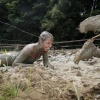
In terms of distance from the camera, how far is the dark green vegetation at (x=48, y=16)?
53.9ft

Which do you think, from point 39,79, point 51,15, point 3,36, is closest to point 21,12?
point 3,36

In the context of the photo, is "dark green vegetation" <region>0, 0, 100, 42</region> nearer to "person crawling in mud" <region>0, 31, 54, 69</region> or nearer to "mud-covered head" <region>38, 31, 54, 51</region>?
"person crawling in mud" <region>0, 31, 54, 69</region>

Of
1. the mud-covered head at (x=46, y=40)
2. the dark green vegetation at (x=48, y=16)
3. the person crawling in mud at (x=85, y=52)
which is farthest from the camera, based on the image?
the dark green vegetation at (x=48, y=16)

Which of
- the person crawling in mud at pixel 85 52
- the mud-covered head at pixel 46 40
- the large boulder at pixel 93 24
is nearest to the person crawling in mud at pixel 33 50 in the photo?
the mud-covered head at pixel 46 40

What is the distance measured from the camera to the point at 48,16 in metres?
17.8

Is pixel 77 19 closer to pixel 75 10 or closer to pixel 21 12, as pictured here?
pixel 75 10

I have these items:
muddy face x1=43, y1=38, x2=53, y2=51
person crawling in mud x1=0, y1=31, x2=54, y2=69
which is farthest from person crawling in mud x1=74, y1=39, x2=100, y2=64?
muddy face x1=43, y1=38, x2=53, y2=51

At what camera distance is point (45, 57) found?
4.65m

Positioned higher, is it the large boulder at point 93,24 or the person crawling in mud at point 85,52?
the large boulder at point 93,24

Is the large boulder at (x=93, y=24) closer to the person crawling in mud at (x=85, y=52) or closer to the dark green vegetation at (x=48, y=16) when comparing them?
the person crawling in mud at (x=85, y=52)

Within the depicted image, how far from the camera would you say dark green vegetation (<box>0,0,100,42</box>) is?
53.9ft

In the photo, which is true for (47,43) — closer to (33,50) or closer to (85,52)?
(33,50)

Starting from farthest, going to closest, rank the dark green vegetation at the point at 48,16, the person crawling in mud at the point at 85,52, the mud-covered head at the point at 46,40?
1. the dark green vegetation at the point at 48,16
2. the person crawling in mud at the point at 85,52
3. the mud-covered head at the point at 46,40

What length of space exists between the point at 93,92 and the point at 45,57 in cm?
225
